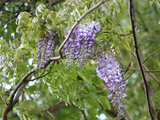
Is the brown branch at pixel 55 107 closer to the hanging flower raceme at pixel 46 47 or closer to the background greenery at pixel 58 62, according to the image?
the background greenery at pixel 58 62

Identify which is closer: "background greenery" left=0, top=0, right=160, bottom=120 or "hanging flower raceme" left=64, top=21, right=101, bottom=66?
"hanging flower raceme" left=64, top=21, right=101, bottom=66

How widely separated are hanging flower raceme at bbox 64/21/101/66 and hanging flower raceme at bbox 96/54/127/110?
0.08 meters

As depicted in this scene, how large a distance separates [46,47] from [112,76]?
381 mm

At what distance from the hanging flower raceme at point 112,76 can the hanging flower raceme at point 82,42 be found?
0.25 ft

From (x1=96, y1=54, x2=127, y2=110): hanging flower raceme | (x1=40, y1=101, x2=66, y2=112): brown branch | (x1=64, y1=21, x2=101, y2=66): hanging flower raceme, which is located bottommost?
(x1=40, y1=101, x2=66, y2=112): brown branch

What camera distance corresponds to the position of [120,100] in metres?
1.27

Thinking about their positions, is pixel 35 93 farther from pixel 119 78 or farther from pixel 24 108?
pixel 119 78

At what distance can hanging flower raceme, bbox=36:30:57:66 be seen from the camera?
1428 mm

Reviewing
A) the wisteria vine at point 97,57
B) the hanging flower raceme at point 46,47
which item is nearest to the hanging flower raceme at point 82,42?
the wisteria vine at point 97,57

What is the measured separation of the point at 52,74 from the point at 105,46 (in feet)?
1.82

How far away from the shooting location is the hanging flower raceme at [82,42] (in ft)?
4.20

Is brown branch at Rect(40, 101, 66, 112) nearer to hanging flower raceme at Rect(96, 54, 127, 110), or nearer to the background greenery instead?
the background greenery

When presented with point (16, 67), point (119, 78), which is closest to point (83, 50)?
point (119, 78)

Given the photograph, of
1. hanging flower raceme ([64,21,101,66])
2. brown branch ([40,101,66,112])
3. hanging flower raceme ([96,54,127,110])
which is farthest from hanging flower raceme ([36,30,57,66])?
brown branch ([40,101,66,112])
